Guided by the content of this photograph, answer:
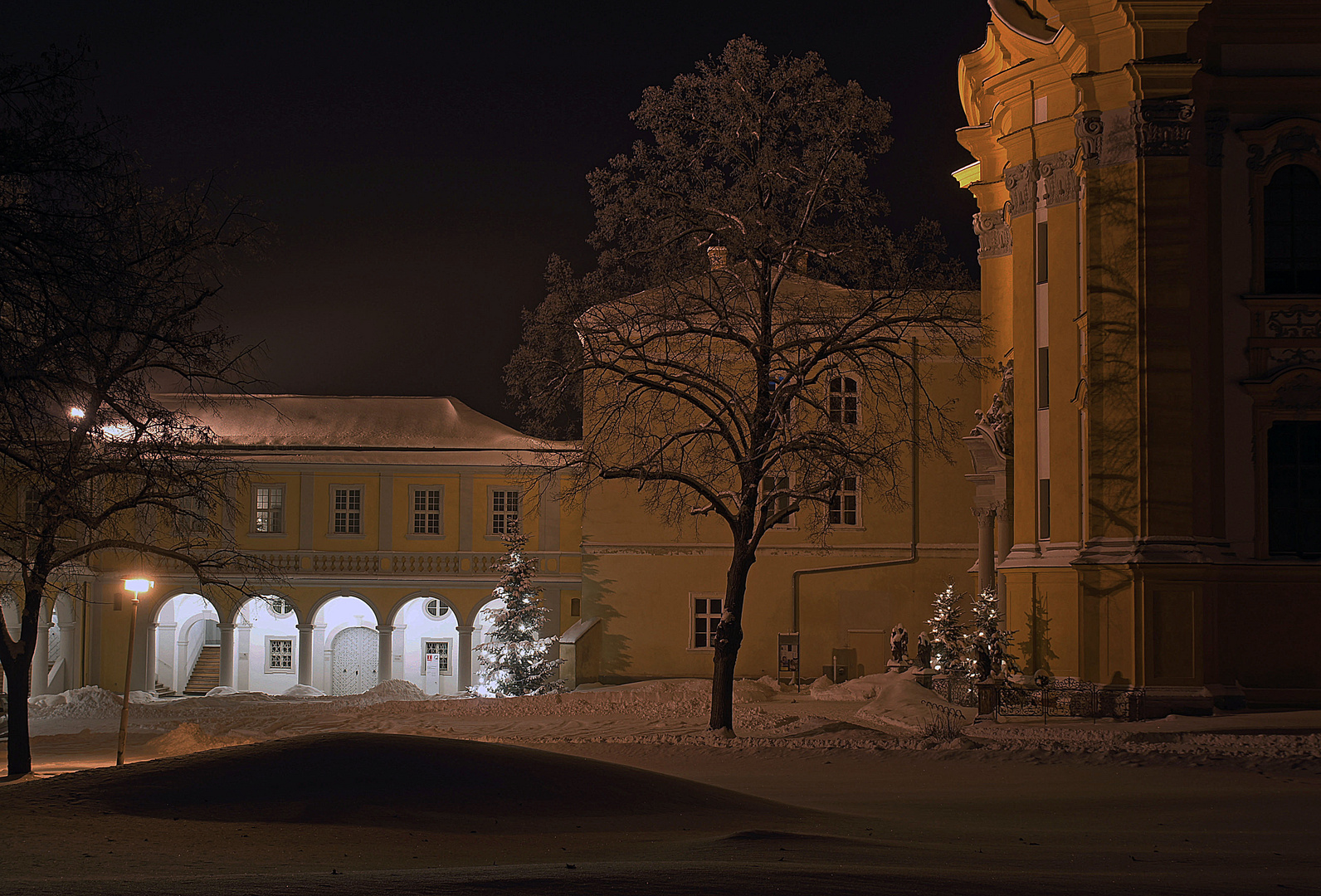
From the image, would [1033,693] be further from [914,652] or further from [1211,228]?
[914,652]

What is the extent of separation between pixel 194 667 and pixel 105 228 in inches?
1453

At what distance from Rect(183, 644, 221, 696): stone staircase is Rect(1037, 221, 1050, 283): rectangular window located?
106 feet

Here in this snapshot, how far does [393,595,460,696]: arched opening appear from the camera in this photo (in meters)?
43.9

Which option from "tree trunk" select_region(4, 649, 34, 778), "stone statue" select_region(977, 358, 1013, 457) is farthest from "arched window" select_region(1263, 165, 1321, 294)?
"tree trunk" select_region(4, 649, 34, 778)

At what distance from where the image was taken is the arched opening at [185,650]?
142 ft

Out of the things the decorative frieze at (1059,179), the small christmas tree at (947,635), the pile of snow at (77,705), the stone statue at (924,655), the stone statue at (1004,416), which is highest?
the decorative frieze at (1059,179)

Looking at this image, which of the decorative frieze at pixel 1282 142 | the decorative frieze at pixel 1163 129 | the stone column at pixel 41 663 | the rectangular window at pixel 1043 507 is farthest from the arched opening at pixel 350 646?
the decorative frieze at pixel 1282 142

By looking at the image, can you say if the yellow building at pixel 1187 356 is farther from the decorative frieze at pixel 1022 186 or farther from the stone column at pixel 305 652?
the stone column at pixel 305 652

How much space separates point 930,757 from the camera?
16.5m

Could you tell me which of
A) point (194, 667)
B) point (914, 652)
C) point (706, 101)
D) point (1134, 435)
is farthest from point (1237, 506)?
point (194, 667)

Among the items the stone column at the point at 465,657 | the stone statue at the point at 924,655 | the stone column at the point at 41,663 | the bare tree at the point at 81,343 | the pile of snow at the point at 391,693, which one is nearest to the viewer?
the bare tree at the point at 81,343

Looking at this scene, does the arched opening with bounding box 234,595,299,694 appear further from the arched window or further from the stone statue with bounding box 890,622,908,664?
the arched window

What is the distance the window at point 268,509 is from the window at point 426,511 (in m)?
4.29

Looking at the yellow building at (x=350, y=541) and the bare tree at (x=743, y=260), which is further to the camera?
the yellow building at (x=350, y=541)
